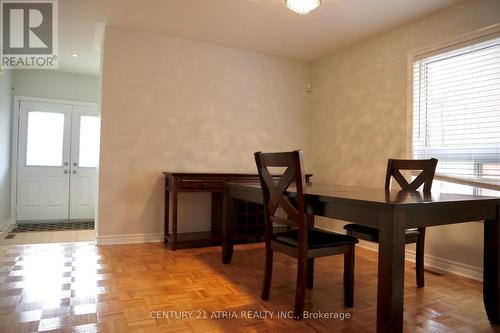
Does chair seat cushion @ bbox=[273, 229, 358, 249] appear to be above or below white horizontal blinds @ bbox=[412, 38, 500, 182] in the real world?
below

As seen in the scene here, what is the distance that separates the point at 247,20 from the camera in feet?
10.7

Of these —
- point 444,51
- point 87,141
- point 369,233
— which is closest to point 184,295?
A: point 369,233

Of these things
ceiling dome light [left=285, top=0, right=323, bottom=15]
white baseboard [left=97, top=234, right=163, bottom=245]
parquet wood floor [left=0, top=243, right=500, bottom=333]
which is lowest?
parquet wood floor [left=0, top=243, right=500, bottom=333]

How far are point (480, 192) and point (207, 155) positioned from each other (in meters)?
2.66

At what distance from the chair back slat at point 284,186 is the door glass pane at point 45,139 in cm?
457

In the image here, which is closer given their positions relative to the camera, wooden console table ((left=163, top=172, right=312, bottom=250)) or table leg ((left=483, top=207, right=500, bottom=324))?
table leg ((left=483, top=207, right=500, bottom=324))

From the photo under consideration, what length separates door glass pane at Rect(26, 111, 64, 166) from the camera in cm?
521

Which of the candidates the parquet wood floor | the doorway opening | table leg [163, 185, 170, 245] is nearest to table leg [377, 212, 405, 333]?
the parquet wood floor

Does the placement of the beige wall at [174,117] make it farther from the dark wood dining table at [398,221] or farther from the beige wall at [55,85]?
the beige wall at [55,85]

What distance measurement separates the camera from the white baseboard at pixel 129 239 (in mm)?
3428

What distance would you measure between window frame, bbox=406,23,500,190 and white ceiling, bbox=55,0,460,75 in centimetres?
31

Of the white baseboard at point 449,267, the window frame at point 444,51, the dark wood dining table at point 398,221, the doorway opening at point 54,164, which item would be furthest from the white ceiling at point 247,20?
the white baseboard at point 449,267

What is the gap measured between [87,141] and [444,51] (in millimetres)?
5184

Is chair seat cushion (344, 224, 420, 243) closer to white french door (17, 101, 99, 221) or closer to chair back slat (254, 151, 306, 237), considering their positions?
chair back slat (254, 151, 306, 237)
